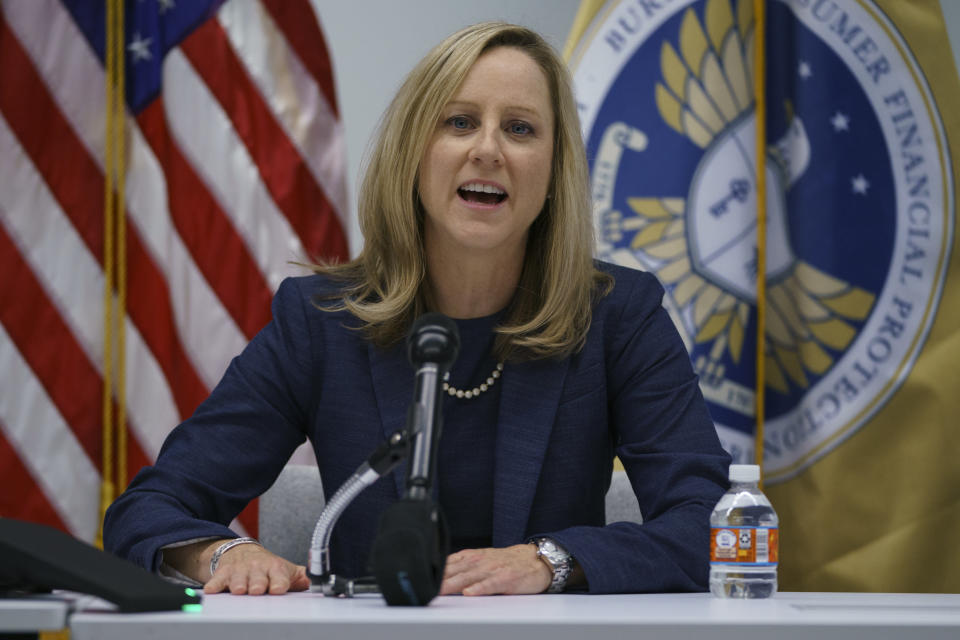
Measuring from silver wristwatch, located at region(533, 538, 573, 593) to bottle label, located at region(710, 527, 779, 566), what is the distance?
0.59 ft

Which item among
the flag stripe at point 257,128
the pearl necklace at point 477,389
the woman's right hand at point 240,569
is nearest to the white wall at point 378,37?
the flag stripe at point 257,128

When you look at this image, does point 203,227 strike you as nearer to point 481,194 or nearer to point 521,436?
point 481,194

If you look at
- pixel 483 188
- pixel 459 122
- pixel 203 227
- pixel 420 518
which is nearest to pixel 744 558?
pixel 420 518

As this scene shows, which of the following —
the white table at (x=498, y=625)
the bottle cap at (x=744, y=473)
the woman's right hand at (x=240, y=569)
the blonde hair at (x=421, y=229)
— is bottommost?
the woman's right hand at (x=240, y=569)

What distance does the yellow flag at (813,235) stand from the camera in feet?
7.62

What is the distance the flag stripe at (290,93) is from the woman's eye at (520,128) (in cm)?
117

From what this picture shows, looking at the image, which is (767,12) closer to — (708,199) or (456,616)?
(708,199)

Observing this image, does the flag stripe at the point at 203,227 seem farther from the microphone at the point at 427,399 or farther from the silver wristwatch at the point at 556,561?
the microphone at the point at 427,399

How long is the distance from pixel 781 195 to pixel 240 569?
68.4 inches

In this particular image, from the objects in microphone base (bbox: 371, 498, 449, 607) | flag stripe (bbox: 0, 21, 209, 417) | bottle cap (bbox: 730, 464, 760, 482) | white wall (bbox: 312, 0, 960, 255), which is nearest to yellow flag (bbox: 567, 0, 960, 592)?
white wall (bbox: 312, 0, 960, 255)

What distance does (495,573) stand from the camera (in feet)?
3.71

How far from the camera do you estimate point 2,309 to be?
2.62 meters

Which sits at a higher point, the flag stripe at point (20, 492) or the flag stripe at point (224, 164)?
the flag stripe at point (224, 164)

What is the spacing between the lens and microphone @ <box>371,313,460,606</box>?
0.88 meters
